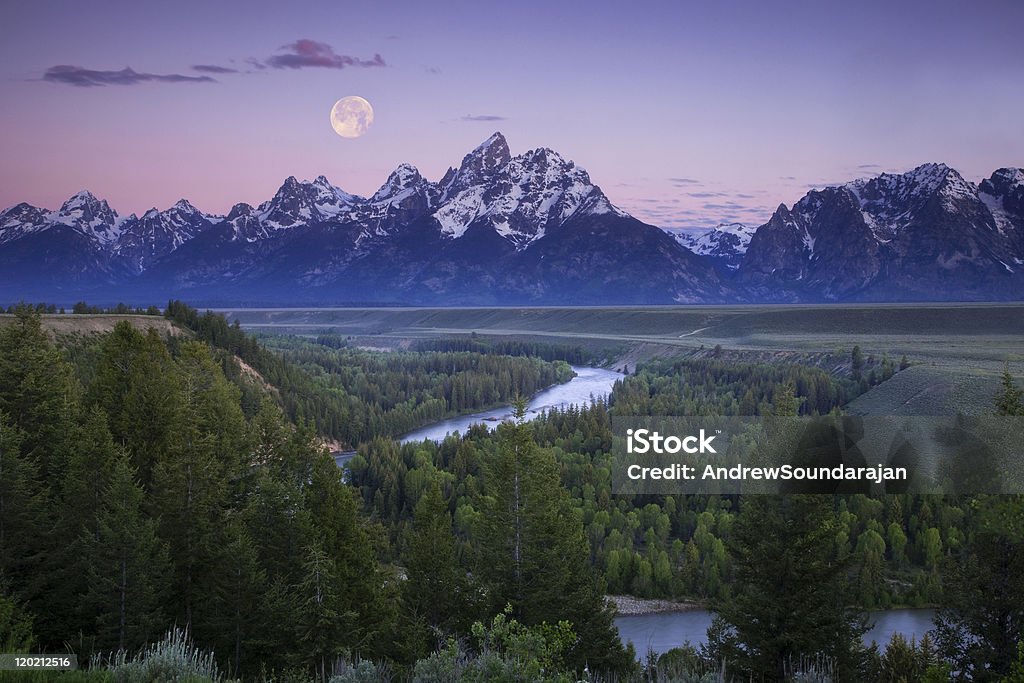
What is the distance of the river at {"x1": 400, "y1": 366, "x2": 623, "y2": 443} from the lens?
11806 centimetres

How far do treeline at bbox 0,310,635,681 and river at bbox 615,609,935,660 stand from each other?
744 inches

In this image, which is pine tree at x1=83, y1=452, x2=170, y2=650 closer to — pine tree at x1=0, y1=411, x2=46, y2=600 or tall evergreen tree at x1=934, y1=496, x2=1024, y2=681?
pine tree at x1=0, y1=411, x2=46, y2=600

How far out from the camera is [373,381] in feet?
469

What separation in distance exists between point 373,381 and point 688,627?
99.7m

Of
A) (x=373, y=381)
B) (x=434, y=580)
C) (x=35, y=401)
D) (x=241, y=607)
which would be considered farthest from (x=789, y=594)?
(x=373, y=381)

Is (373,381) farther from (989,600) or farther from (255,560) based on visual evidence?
(989,600)

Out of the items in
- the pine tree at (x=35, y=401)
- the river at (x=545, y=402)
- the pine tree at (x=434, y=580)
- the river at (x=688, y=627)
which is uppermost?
the pine tree at (x=35, y=401)

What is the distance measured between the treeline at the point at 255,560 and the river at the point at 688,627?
18.9 meters

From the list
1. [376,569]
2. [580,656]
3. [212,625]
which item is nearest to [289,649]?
[212,625]

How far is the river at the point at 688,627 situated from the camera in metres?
47.1

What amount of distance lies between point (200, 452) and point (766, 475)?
22442mm

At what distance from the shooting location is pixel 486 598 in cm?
2820

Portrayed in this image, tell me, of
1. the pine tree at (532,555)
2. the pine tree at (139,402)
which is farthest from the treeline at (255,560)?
the pine tree at (139,402)

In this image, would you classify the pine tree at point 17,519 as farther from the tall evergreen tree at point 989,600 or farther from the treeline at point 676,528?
the tall evergreen tree at point 989,600
